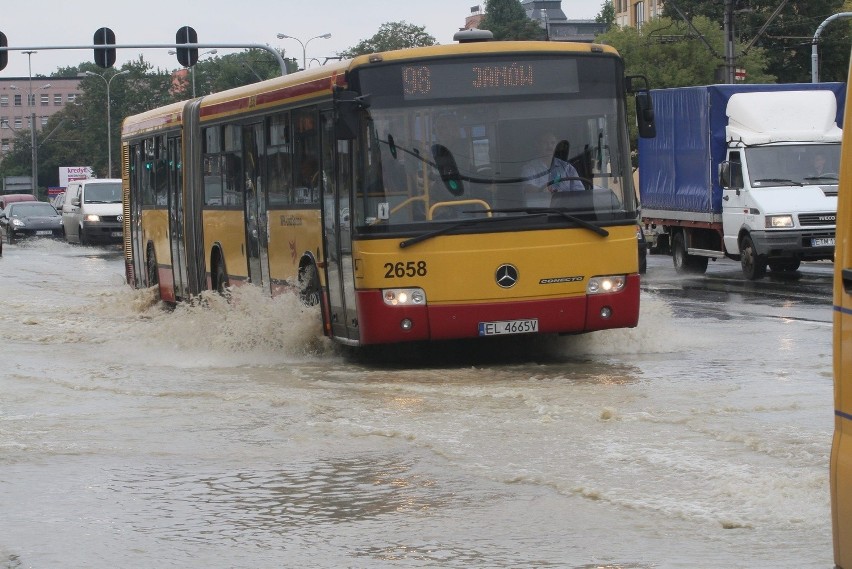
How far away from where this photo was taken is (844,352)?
5.00 m

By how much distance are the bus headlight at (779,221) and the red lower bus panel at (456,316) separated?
12377 mm

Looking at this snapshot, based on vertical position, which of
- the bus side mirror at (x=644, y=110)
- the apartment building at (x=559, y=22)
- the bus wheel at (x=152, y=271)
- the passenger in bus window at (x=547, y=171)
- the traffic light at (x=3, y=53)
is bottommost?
the bus wheel at (x=152, y=271)

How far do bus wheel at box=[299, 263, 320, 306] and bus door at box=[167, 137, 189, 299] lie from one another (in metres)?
6.54

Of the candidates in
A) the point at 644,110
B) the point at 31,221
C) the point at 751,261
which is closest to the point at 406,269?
the point at 644,110

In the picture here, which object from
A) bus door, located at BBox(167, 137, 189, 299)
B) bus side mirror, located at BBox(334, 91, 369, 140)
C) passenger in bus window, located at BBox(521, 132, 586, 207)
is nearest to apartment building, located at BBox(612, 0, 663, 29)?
bus door, located at BBox(167, 137, 189, 299)

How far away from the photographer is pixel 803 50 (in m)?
79.4

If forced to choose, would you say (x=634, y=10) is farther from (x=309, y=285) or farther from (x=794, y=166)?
(x=309, y=285)

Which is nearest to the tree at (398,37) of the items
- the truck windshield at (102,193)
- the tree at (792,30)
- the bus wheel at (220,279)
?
the tree at (792,30)

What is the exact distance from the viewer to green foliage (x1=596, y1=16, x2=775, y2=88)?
2500 inches

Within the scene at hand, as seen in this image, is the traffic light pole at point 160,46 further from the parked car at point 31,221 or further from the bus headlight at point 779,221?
the bus headlight at point 779,221

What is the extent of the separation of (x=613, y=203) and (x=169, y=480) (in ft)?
20.5

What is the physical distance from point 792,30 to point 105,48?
42509 mm

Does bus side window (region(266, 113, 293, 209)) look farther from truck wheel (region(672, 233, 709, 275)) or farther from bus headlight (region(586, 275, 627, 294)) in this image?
truck wheel (region(672, 233, 709, 275))

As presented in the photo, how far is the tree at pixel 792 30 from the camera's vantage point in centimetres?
7512
